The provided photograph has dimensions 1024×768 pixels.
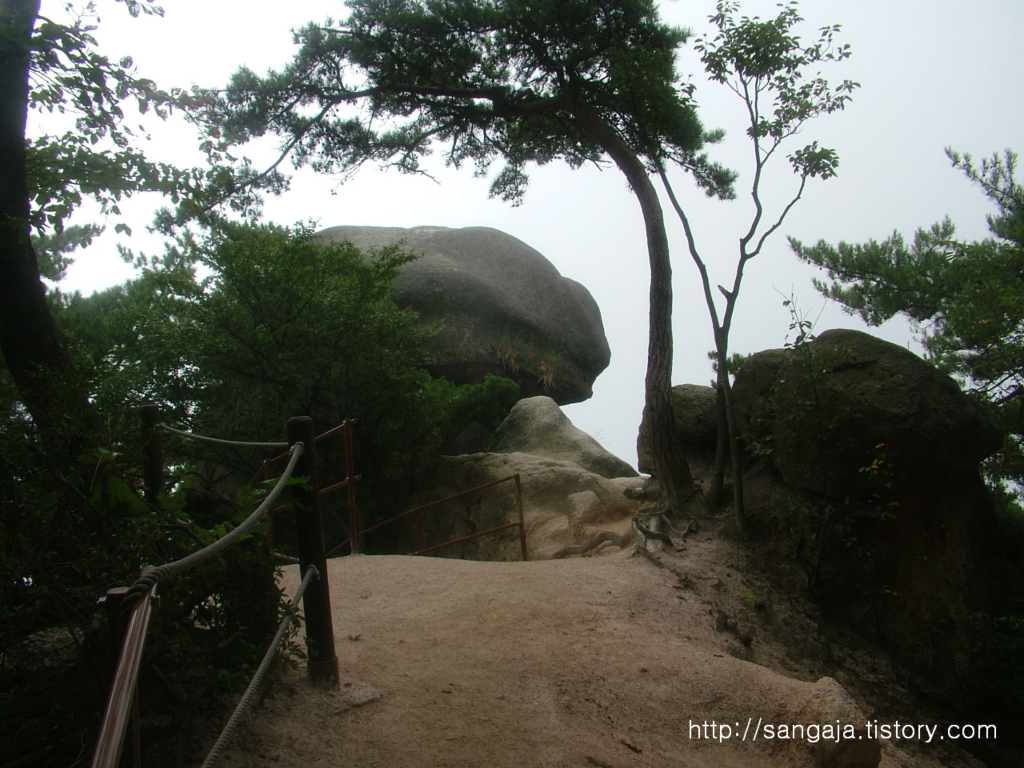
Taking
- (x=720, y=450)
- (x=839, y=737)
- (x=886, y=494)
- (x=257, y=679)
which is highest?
(x=720, y=450)

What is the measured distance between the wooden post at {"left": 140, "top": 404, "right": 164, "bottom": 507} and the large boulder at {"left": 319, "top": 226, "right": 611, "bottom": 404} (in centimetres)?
1011

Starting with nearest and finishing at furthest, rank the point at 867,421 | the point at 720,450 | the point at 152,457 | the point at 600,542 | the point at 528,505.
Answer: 1. the point at 152,457
2. the point at 867,421
3. the point at 720,450
4. the point at 600,542
5. the point at 528,505

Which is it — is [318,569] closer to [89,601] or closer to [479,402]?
[89,601]

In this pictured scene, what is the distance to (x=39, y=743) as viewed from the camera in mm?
1862

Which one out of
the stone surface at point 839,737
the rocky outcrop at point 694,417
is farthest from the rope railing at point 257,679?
the rocky outcrop at point 694,417

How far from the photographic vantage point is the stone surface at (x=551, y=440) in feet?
37.8

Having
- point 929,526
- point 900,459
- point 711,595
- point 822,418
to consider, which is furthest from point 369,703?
point 929,526

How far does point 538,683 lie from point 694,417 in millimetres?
5123

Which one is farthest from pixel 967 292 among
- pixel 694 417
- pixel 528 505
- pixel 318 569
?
pixel 318 569

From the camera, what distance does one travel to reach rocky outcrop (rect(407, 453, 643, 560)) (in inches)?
327

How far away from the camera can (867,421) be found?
5645mm

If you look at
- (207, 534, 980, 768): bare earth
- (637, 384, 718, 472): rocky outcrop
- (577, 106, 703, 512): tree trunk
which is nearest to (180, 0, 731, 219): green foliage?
(577, 106, 703, 512): tree trunk

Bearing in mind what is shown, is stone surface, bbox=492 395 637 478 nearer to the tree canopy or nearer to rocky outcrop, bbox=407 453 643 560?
rocky outcrop, bbox=407 453 643 560

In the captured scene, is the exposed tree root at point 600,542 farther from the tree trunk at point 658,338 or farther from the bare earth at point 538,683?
the bare earth at point 538,683
